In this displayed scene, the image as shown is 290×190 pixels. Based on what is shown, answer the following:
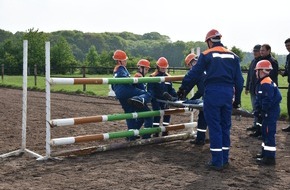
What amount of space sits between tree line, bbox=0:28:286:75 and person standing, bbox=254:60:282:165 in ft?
72.9

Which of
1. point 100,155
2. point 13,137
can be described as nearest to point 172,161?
point 100,155

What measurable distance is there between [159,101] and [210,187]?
11.4ft

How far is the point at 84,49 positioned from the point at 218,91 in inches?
4718

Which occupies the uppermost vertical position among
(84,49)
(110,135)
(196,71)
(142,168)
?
(84,49)

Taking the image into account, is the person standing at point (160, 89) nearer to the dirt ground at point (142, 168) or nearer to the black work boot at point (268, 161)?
the dirt ground at point (142, 168)

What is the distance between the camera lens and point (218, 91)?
271 inches

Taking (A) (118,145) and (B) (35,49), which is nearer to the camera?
(A) (118,145)

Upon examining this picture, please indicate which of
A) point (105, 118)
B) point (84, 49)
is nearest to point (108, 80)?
point (105, 118)

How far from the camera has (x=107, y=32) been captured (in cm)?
14850

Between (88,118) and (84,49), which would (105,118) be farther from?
(84,49)

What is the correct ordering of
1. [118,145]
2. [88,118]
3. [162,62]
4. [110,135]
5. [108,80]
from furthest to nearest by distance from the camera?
1. [162,62]
2. [118,145]
3. [110,135]
4. [108,80]
5. [88,118]

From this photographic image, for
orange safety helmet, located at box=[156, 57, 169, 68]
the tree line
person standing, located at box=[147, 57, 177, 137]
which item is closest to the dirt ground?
person standing, located at box=[147, 57, 177, 137]

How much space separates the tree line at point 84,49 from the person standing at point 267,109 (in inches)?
875

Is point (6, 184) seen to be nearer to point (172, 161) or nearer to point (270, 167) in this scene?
point (172, 161)
